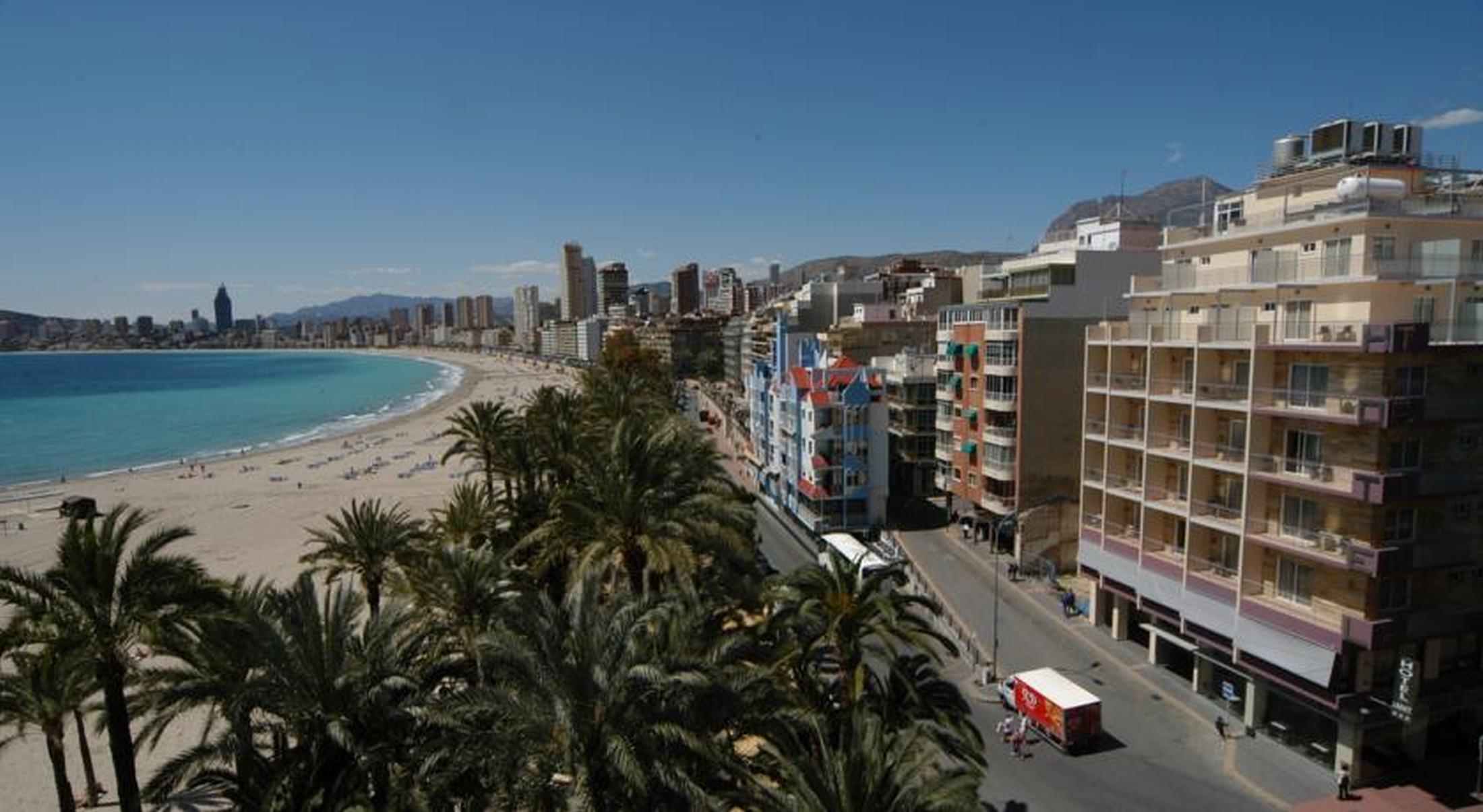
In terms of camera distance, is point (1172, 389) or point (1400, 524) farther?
point (1172, 389)

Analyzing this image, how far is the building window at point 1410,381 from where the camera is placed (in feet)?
76.1

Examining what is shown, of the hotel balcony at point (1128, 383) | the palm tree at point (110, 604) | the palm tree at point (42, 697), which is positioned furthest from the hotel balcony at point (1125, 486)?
the palm tree at point (42, 697)

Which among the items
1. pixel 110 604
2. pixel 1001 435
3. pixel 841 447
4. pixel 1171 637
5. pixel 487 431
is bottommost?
pixel 1171 637

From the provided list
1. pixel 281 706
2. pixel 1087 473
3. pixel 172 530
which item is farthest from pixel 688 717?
pixel 1087 473

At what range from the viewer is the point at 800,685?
63.1ft

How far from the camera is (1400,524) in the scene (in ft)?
78.3

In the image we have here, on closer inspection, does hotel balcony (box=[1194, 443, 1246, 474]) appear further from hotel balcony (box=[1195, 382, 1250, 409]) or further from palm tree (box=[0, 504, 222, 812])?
palm tree (box=[0, 504, 222, 812])

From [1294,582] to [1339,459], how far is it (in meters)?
4.27

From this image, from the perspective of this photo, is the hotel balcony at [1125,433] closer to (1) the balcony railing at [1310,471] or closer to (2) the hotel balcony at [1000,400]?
(1) the balcony railing at [1310,471]

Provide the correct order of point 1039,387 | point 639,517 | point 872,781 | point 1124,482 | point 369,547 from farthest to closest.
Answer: point 1039,387 → point 1124,482 → point 369,547 → point 639,517 → point 872,781

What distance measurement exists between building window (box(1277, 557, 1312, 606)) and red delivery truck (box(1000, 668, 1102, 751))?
6.92 metres

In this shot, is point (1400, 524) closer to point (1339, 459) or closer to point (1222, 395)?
point (1339, 459)

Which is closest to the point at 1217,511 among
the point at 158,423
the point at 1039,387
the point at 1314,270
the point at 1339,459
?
the point at 1339,459

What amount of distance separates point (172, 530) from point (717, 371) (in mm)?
153076
